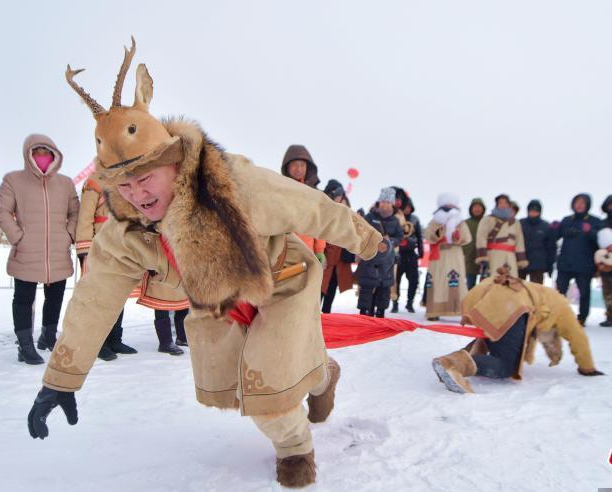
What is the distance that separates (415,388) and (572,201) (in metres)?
4.30

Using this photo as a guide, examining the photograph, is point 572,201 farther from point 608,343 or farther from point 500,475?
point 500,475

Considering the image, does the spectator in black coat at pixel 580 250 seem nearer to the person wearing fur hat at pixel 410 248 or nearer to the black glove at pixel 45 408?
the person wearing fur hat at pixel 410 248

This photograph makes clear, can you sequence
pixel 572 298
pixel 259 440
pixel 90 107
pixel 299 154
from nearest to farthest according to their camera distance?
1. pixel 90 107
2. pixel 259 440
3. pixel 299 154
4. pixel 572 298

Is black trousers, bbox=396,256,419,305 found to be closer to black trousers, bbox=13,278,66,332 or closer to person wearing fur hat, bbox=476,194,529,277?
person wearing fur hat, bbox=476,194,529,277

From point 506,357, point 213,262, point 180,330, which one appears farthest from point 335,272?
point 213,262

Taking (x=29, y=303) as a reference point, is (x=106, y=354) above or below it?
below

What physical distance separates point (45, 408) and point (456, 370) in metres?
2.09

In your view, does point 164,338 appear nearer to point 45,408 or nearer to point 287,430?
point 45,408


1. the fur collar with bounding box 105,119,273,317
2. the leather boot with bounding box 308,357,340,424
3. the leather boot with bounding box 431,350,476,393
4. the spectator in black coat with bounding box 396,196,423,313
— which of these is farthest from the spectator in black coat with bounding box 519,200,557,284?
the fur collar with bounding box 105,119,273,317

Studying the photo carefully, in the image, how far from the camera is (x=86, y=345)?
1610 mm

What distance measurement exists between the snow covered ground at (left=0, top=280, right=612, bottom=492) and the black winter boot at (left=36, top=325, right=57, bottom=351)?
417 millimetres

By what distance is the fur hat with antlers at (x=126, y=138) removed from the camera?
1431 mm

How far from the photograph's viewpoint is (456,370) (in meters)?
2.71

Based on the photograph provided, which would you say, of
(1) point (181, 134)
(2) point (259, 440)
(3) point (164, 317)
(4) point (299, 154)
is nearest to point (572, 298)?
(4) point (299, 154)
